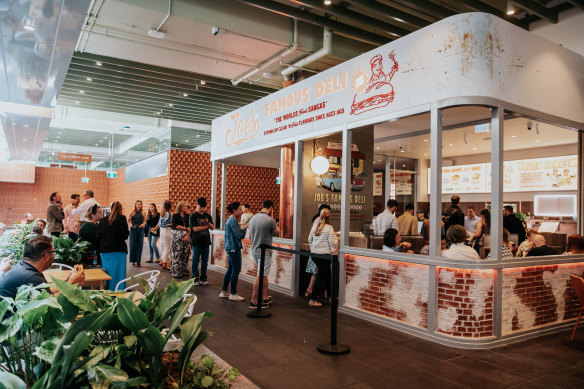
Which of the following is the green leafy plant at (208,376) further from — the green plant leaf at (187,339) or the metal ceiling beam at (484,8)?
the metal ceiling beam at (484,8)

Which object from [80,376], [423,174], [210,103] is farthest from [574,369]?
[210,103]

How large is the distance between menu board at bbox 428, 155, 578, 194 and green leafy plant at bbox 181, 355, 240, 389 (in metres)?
8.89

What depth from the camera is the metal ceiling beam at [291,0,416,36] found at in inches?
258

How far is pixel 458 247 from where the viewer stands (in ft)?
15.0

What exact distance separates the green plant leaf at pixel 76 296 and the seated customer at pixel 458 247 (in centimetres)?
377

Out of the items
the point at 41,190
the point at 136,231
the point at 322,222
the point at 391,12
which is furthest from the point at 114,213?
the point at 41,190

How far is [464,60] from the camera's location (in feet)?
14.9

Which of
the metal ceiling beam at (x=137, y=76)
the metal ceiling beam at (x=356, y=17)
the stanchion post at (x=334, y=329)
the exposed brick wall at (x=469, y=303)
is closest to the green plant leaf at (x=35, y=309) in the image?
the stanchion post at (x=334, y=329)

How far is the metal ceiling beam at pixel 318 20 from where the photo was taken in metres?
6.66

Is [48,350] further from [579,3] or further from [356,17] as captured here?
[579,3]

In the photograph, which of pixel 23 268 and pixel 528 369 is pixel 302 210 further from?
pixel 23 268

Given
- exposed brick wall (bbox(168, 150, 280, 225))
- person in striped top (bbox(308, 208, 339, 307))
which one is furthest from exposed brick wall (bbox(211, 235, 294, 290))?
exposed brick wall (bbox(168, 150, 280, 225))

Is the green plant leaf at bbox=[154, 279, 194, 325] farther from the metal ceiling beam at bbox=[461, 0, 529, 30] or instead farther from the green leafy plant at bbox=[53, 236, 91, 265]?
the metal ceiling beam at bbox=[461, 0, 529, 30]

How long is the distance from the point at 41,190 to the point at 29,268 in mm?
21485
